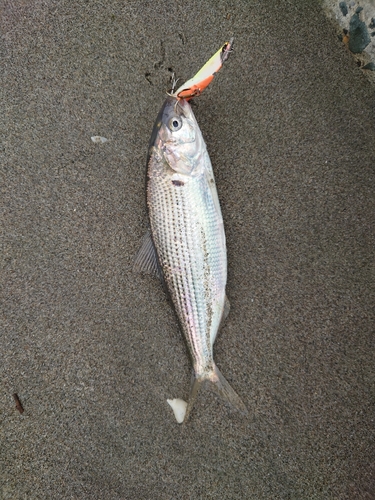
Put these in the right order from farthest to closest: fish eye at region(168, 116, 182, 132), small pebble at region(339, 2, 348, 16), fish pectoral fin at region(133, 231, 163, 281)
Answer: small pebble at region(339, 2, 348, 16)
fish pectoral fin at region(133, 231, 163, 281)
fish eye at region(168, 116, 182, 132)

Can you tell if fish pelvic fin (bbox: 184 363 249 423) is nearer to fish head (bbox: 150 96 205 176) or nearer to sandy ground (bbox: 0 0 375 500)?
sandy ground (bbox: 0 0 375 500)

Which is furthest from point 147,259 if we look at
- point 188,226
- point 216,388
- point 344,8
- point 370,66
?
point 344,8

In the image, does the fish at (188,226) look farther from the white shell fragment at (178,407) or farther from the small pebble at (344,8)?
the small pebble at (344,8)

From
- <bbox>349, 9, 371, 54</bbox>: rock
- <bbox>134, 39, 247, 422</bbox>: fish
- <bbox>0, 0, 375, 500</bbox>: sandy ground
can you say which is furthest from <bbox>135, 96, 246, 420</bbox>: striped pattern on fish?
<bbox>349, 9, 371, 54</bbox>: rock

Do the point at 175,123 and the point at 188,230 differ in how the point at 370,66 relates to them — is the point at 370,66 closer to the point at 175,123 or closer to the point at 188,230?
the point at 175,123

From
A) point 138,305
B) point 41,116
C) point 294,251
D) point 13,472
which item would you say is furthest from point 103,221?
point 13,472

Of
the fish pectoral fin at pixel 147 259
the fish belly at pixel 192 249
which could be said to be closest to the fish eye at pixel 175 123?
the fish belly at pixel 192 249
